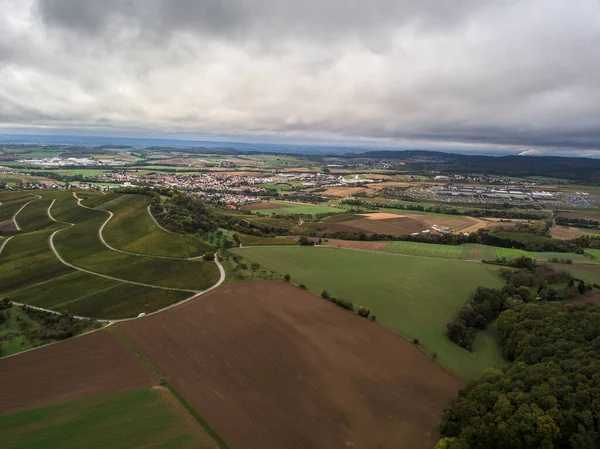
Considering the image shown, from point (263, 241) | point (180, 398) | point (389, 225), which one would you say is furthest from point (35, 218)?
point (389, 225)

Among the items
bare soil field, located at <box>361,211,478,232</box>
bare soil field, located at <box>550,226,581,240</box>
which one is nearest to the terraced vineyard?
bare soil field, located at <box>361,211,478,232</box>

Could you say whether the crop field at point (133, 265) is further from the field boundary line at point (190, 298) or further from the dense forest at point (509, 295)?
the dense forest at point (509, 295)

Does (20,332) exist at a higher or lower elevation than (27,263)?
lower

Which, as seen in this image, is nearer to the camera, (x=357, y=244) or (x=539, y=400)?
(x=539, y=400)

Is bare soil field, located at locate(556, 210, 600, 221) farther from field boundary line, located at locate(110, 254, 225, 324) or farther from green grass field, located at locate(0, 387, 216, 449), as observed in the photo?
green grass field, located at locate(0, 387, 216, 449)

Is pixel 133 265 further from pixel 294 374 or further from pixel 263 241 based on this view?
pixel 294 374

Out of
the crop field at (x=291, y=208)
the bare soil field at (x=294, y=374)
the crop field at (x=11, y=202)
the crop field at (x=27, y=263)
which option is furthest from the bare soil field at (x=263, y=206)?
the bare soil field at (x=294, y=374)
